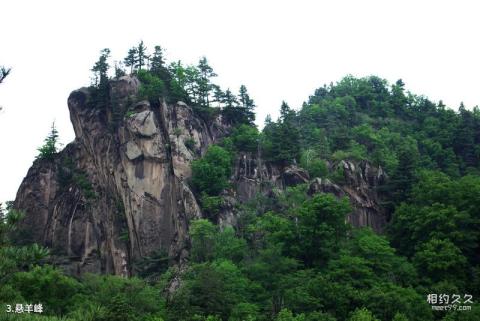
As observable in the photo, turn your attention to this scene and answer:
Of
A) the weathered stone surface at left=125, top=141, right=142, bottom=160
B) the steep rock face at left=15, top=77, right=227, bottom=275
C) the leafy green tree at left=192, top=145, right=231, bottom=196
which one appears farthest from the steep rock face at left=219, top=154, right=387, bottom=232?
the weathered stone surface at left=125, top=141, right=142, bottom=160

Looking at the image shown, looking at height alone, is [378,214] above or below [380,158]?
below

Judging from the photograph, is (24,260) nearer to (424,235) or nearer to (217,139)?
(424,235)

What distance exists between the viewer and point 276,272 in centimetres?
3688

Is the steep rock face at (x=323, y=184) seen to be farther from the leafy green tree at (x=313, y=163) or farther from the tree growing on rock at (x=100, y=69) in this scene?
the tree growing on rock at (x=100, y=69)

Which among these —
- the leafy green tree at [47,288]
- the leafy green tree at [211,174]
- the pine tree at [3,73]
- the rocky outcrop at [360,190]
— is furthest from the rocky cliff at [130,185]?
the pine tree at [3,73]

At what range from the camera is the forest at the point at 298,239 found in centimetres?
3188

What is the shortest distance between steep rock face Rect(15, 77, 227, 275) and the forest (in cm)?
132

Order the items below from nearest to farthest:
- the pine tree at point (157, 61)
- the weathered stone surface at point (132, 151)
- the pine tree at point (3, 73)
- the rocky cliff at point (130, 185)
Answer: the pine tree at point (3, 73)
the rocky cliff at point (130, 185)
the weathered stone surface at point (132, 151)
the pine tree at point (157, 61)

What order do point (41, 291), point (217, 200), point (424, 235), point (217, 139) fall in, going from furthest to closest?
point (217, 139) < point (217, 200) < point (424, 235) < point (41, 291)

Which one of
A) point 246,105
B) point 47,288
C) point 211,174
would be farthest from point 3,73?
point 246,105

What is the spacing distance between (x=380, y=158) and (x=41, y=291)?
105ft

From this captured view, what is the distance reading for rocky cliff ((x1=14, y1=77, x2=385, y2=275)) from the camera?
47.6 meters

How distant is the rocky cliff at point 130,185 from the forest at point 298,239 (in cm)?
111

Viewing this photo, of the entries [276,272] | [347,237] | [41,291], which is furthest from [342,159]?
[41,291]
